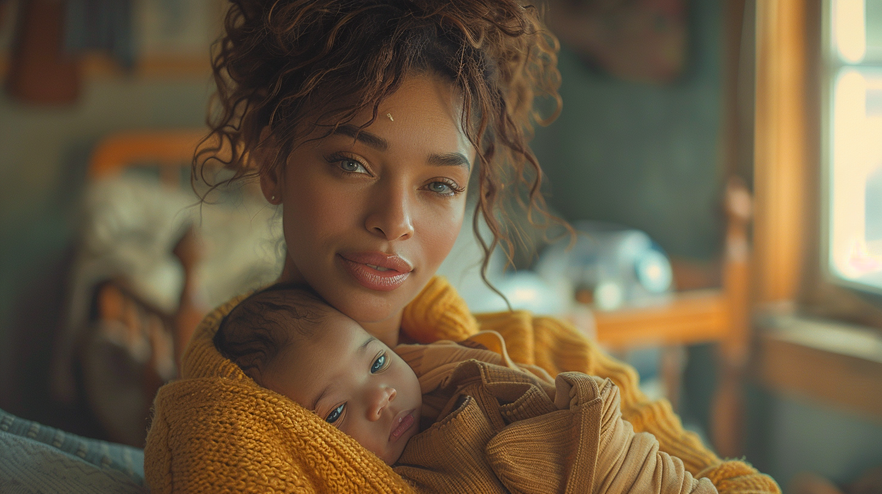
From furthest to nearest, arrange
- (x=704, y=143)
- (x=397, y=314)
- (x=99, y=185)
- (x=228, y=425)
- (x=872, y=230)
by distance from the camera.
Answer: (x=99, y=185) < (x=704, y=143) < (x=872, y=230) < (x=397, y=314) < (x=228, y=425)

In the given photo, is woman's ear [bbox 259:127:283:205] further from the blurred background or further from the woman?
the blurred background

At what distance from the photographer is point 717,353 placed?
2.00 metres

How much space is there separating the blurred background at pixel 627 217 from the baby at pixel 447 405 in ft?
0.72

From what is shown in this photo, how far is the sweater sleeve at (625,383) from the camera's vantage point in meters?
0.57

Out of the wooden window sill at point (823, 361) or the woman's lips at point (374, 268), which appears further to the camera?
the wooden window sill at point (823, 361)

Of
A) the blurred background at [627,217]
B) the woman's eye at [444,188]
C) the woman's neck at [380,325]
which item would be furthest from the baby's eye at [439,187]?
the blurred background at [627,217]

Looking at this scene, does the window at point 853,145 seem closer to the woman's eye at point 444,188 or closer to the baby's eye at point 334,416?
the woman's eye at point 444,188

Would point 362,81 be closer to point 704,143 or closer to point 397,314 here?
point 397,314

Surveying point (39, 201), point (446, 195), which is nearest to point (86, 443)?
point (446, 195)

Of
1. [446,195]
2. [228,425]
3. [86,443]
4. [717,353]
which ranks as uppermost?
[446,195]

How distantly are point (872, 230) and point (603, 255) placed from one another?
2.31 ft

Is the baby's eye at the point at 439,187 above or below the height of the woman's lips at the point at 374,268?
above

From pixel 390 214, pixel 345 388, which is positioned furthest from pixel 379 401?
pixel 390 214

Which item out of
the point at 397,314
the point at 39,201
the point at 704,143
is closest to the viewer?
the point at 397,314
